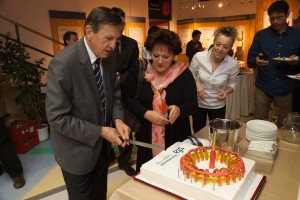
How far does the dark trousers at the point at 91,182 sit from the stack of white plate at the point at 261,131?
89 centimetres

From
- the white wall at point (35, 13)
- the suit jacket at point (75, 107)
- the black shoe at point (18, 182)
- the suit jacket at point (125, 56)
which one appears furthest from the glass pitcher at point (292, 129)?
the white wall at point (35, 13)

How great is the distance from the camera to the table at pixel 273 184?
0.92 metres

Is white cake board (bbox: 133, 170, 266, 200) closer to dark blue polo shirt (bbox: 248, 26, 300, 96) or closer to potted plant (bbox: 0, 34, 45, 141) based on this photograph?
dark blue polo shirt (bbox: 248, 26, 300, 96)

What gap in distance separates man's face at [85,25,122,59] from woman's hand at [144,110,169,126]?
19.0 inches

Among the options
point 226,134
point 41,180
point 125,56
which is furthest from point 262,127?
point 41,180

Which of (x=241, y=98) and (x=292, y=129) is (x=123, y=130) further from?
(x=241, y=98)

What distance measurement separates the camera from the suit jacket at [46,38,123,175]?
44.2 inches

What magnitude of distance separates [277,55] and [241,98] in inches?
80.2

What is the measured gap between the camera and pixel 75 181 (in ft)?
4.42

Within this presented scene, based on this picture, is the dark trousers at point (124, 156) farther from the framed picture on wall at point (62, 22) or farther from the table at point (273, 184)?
the framed picture on wall at point (62, 22)

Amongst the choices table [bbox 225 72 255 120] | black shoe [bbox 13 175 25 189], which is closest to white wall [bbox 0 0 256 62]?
black shoe [bbox 13 175 25 189]

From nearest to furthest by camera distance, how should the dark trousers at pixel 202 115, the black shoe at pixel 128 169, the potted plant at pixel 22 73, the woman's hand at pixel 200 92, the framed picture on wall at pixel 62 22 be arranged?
the woman's hand at pixel 200 92, the dark trousers at pixel 202 115, the black shoe at pixel 128 169, the potted plant at pixel 22 73, the framed picture on wall at pixel 62 22

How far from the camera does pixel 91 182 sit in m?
1.48

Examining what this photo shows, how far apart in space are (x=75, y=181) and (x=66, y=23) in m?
4.14
